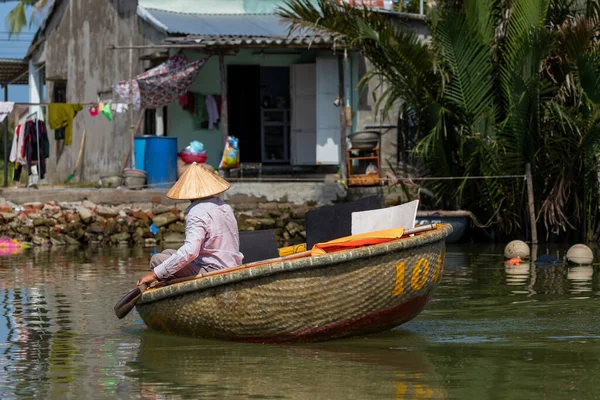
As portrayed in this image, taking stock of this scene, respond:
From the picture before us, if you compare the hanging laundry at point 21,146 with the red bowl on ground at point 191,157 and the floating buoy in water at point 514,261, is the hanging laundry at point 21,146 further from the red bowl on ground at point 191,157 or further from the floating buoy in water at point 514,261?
the floating buoy in water at point 514,261

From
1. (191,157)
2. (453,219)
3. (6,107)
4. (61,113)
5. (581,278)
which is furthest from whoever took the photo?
(61,113)

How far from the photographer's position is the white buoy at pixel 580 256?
43.4 ft

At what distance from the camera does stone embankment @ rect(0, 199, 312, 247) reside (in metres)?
18.1

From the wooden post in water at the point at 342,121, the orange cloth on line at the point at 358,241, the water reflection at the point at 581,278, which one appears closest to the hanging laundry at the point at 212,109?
the wooden post in water at the point at 342,121

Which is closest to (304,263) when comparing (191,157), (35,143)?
(191,157)

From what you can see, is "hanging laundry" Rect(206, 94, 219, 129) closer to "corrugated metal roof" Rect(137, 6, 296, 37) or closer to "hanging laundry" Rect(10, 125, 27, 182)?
"corrugated metal roof" Rect(137, 6, 296, 37)

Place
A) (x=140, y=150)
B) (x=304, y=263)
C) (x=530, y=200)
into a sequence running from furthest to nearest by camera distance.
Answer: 1. (x=140, y=150)
2. (x=530, y=200)
3. (x=304, y=263)

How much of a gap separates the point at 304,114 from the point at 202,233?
40.8 feet

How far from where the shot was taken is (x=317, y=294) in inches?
303

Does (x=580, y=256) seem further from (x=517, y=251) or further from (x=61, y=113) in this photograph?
(x=61, y=113)

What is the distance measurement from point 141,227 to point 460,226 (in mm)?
5611

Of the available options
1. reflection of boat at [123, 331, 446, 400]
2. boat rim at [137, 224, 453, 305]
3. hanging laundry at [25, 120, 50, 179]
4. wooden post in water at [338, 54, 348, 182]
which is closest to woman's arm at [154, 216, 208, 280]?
boat rim at [137, 224, 453, 305]

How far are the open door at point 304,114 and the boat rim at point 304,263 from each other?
12.3 m

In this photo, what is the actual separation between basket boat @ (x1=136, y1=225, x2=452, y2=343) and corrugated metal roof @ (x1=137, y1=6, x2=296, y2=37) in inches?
454
